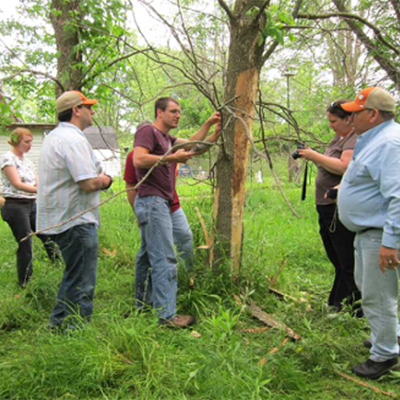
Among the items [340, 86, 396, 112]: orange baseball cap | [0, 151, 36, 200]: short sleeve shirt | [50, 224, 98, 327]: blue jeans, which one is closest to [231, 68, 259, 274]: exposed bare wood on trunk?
[340, 86, 396, 112]: orange baseball cap

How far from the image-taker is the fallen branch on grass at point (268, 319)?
308 cm

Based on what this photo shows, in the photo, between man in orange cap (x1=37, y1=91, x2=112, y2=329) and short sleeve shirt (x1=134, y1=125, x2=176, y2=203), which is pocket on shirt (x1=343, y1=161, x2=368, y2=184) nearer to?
short sleeve shirt (x1=134, y1=125, x2=176, y2=203)

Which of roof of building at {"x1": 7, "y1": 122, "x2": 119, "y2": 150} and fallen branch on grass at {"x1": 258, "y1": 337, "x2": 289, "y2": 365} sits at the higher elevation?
roof of building at {"x1": 7, "y1": 122, "x2": 119, "y2": 150}

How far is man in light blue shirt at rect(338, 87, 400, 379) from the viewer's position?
98.7 inches

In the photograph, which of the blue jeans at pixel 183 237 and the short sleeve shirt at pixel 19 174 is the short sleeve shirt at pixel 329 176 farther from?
the short sleeve shirt at pixel 19 174

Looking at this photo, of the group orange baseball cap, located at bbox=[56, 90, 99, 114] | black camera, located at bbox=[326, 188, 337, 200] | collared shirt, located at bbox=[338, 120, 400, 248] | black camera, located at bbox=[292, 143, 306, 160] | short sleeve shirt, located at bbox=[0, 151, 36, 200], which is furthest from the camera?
short sleeve shirt, located at bbox=[0, 151, 36, 200]

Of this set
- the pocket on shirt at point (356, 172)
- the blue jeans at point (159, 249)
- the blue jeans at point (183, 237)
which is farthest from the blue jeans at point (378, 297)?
the blue jeans at point (183, 237)

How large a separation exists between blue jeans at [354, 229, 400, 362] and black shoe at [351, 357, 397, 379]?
0.03 metres

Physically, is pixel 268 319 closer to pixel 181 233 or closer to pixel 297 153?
pixel 181 233

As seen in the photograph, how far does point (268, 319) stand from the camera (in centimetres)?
347

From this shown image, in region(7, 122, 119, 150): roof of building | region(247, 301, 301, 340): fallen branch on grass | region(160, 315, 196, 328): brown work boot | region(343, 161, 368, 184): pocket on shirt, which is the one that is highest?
region(7, 122, 119, 150): roof of building

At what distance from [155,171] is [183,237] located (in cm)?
82

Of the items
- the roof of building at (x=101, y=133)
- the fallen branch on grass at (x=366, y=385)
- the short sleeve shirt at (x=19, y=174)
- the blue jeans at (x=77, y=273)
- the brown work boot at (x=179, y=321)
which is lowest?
the fallen branch on grass at (x=366, y=385)

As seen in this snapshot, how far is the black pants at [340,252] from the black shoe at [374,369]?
2.56ft
